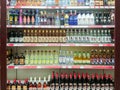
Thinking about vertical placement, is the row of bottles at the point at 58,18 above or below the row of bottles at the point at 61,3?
below

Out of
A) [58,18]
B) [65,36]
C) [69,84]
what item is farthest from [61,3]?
[69,84]

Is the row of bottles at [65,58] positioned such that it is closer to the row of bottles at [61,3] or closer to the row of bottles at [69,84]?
the row of bottles at [69,84]

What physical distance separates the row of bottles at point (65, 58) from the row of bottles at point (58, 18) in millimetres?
553

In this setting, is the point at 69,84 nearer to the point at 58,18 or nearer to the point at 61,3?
the point at 58,18

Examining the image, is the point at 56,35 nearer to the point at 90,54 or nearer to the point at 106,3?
the point at 90,54

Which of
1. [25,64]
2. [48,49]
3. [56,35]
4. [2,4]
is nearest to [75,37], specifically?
[56,35]

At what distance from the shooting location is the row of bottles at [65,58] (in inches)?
152

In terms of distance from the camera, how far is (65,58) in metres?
3.88

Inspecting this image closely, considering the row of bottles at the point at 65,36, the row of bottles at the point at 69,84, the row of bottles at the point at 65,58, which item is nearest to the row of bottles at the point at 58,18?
the row of bottles at the point at 65,36

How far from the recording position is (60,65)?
3.77 meters

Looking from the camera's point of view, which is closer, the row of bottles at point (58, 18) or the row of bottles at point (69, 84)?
the row of bottles at point (69, 84)

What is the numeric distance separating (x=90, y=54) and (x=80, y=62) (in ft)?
0.90

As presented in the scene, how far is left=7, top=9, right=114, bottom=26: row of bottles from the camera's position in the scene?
385cm

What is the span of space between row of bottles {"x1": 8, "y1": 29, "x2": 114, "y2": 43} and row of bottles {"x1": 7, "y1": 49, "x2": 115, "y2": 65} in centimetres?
27
